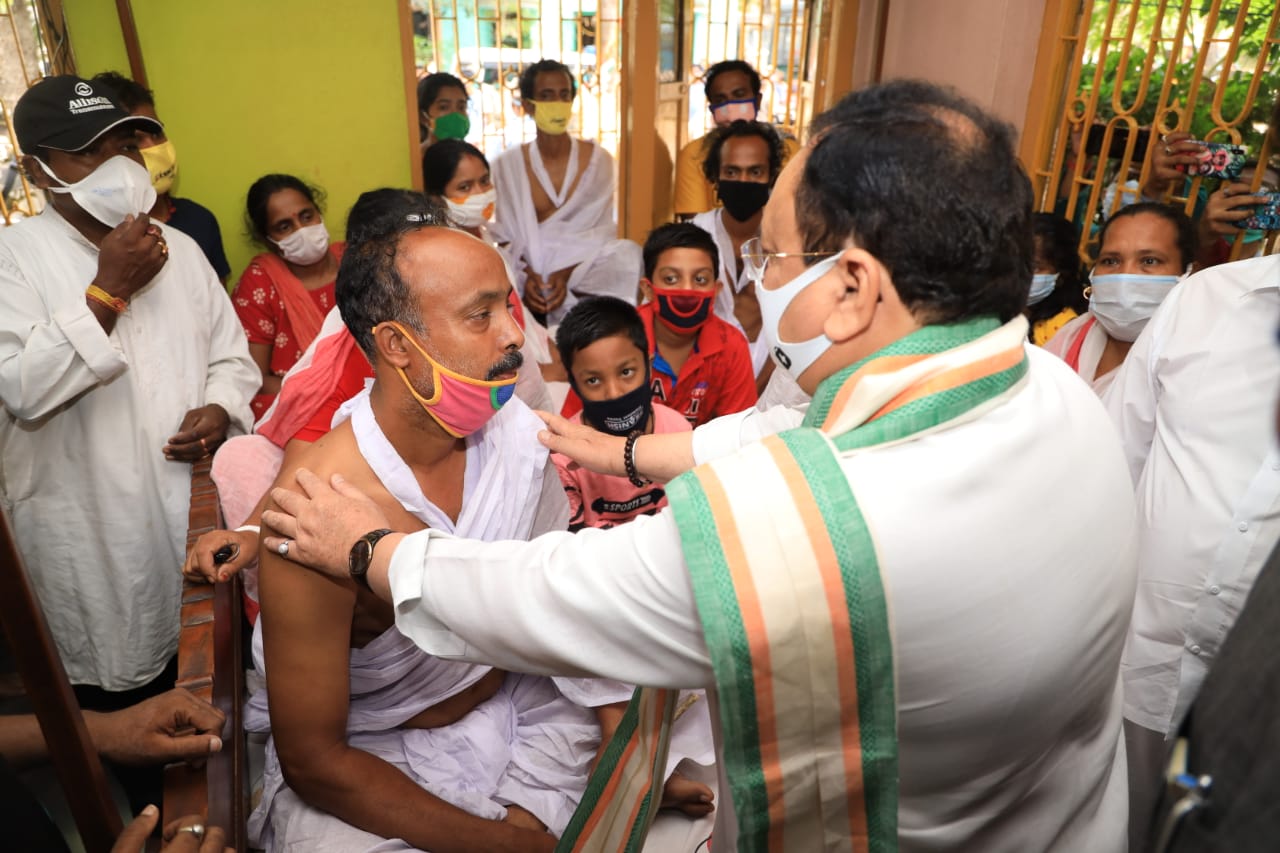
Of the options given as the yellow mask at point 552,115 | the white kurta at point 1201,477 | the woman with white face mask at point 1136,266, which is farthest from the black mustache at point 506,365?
the yellow mask at point 552,115

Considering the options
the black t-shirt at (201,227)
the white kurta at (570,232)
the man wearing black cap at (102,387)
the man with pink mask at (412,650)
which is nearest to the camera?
the man with pink mask at (412,650)

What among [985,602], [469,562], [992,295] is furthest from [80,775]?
[992,295]

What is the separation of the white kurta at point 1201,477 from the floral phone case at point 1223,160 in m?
1.47

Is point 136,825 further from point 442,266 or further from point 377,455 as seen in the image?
point 442,266

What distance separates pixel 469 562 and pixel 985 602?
2.58 ft

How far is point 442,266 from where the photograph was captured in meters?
2.00

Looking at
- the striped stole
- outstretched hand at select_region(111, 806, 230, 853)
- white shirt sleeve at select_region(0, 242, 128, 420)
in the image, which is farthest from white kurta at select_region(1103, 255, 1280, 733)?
white shirt sleeve at select_region(0, 242, 128, 420)

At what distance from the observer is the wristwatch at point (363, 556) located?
4.81 feet

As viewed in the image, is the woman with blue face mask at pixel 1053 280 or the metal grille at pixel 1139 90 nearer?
the woman with blue face mask at pixel 1053 280

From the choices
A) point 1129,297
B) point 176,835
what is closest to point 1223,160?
point 1129,297

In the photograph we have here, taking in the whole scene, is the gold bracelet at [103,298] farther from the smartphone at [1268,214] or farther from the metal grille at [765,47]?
the metal grille at [765,47]

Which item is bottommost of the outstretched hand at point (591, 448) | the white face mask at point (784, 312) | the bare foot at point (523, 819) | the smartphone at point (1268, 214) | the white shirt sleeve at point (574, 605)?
the bare foot at point (523, 819)

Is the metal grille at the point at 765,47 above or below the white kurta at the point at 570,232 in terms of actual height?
above

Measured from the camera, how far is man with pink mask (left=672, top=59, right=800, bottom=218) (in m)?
5.22
